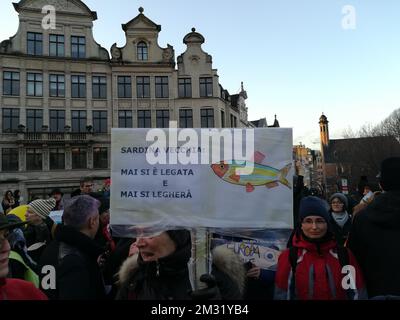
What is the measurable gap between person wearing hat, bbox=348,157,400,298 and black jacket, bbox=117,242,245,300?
980mm

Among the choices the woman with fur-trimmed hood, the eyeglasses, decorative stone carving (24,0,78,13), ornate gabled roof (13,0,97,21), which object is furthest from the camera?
decorative stone carving (24,0,78,13)

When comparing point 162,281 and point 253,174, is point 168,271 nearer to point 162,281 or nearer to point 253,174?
point 162,281

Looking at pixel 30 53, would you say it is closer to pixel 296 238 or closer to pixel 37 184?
pixel 37 184

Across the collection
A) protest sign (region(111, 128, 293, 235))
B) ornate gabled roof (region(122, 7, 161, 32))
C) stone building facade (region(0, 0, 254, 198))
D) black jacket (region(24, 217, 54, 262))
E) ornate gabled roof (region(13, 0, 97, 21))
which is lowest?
black jacket (region(24, 217, 54, 262))

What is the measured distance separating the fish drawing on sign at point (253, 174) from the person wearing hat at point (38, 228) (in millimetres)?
2051

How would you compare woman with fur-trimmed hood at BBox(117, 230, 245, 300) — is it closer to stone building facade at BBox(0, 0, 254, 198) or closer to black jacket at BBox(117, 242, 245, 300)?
black jacket at BBox(117, 242, 245, 300)

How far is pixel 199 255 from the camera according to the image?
2.90m

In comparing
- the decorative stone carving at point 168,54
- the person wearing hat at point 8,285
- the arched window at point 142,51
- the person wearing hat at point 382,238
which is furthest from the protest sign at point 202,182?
the arched window at point 142,51

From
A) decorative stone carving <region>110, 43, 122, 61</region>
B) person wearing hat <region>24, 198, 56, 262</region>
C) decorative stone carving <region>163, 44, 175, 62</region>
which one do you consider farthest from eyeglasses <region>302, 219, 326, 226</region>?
decorative stone carving <region>110, 43, 122, 61</region>

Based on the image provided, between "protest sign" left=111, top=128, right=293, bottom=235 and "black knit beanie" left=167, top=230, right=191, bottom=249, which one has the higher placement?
"protest sign" left=111, top=128, right=293, bottom=235

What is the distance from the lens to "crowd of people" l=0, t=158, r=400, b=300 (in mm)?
2348

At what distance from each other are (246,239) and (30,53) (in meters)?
27.4

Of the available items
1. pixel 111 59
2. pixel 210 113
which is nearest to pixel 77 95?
pixel 111 59

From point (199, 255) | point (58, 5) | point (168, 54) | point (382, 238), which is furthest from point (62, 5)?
point (382, 238)
